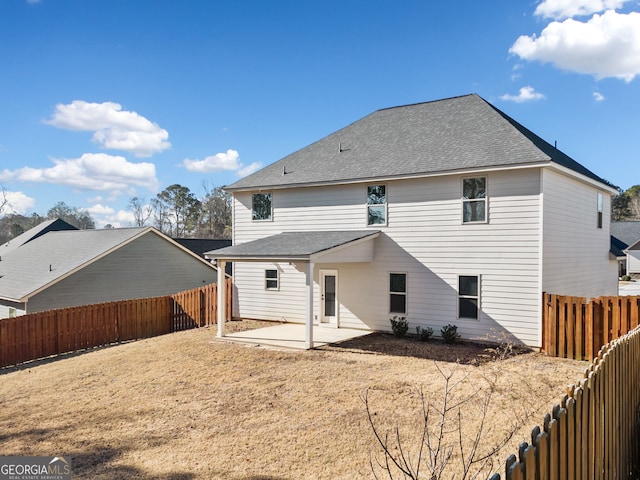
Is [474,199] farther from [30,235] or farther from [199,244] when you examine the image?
[30,235]

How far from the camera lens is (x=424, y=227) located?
47.2ft

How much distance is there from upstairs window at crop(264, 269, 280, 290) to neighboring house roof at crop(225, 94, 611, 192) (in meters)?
3.56

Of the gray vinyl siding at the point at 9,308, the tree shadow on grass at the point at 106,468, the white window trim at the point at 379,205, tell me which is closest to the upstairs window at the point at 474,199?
the white window trim at the point at 379,205

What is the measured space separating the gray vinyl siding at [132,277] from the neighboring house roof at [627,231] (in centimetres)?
4571

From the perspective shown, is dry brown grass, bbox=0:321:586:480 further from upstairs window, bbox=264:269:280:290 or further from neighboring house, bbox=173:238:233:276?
neighboring house, bbox=173:238:233:276

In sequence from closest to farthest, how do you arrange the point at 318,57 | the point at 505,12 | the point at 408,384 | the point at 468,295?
the point at 408,384
the point at 468,295
the point at 505,12
the point at 318,57

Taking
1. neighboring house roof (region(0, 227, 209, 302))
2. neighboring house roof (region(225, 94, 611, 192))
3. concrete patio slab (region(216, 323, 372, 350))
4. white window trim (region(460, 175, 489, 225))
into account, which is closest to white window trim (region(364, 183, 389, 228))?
neighboring house roof (region(225, 94, 611, 192))

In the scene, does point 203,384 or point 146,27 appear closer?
point 203,384

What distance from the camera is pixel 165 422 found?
25.3 feet

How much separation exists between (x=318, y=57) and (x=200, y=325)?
45.2 feet

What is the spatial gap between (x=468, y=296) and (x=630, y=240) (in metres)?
45.2

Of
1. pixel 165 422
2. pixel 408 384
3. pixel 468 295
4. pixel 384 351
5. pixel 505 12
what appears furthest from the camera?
pixel 505 12

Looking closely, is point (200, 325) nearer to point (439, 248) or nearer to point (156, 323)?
point (156, 323)

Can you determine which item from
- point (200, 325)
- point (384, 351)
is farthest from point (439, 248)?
point (200, 325)
